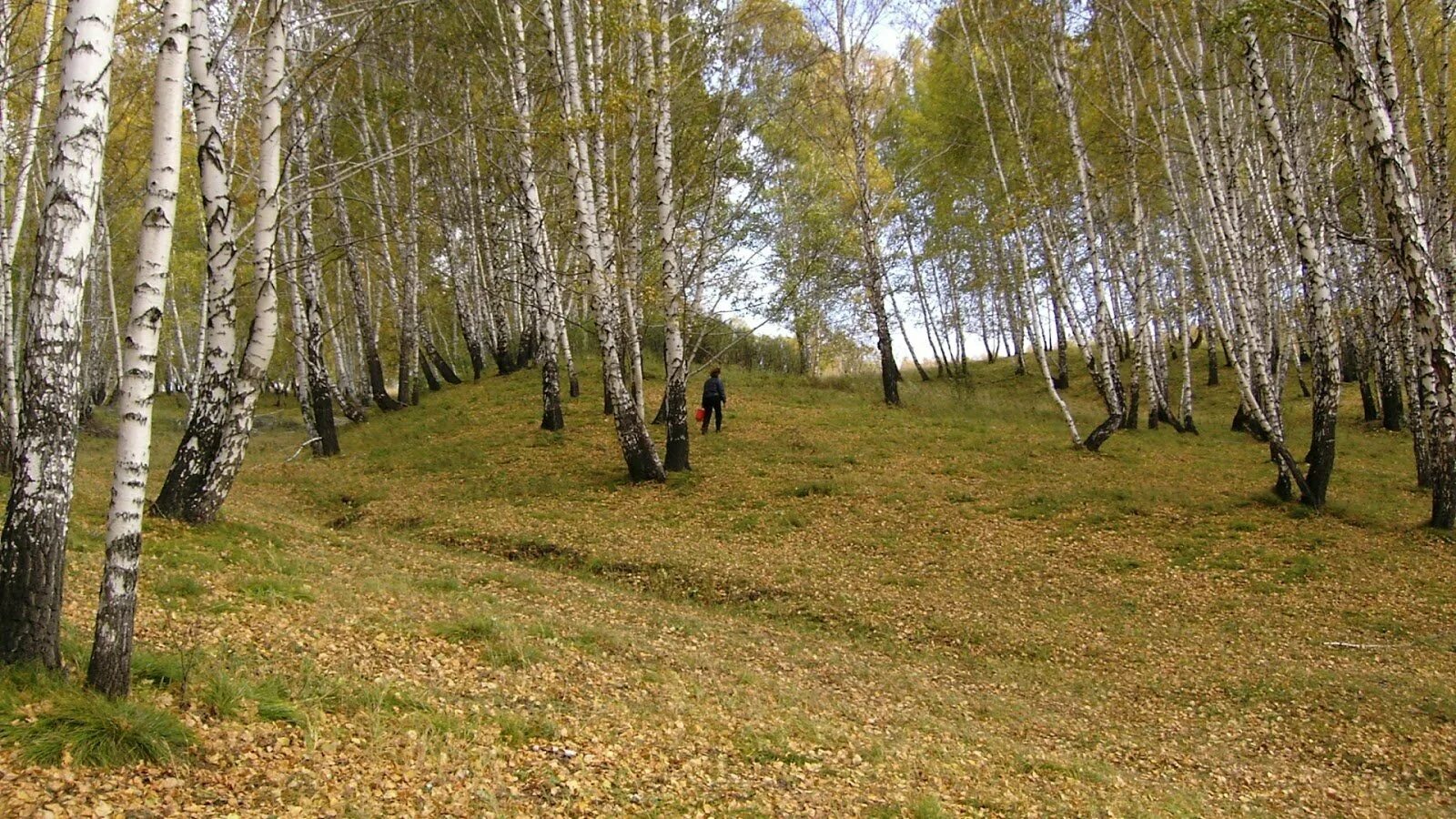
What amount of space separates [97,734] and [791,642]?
575 centimetres

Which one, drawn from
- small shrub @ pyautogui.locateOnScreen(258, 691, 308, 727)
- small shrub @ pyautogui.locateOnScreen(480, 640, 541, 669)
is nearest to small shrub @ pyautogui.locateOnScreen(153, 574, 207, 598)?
small shrub @ pyautogui.locateOnScreen(480, 640, 541, 669)

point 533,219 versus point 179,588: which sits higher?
point 533,219

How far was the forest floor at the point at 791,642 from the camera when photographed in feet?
14.6

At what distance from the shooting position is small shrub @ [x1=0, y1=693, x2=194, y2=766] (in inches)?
141

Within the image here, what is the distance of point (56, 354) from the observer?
377 centimetres

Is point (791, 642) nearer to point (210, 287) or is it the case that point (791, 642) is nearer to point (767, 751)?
point (767, 751)

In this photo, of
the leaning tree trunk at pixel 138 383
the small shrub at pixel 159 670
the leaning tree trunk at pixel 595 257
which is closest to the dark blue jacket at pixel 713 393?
the leaning tree trunk at pixel 595 257

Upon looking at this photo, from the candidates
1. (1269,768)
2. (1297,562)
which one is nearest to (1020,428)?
(1297,562)

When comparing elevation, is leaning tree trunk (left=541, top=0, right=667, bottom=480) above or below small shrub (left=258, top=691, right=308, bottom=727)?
above

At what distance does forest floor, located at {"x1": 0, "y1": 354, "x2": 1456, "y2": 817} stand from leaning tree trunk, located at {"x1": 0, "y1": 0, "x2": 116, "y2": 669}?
36cm

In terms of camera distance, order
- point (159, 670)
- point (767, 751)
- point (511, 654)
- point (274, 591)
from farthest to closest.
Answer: point (274, 591)
point (511, 654)
point (767, 751)
point (159, 670)

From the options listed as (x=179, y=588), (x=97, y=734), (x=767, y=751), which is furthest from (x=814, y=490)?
(x=97, y=734)

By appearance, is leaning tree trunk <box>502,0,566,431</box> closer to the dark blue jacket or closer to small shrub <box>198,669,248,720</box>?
the dark blue jacket

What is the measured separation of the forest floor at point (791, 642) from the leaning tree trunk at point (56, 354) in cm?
36
